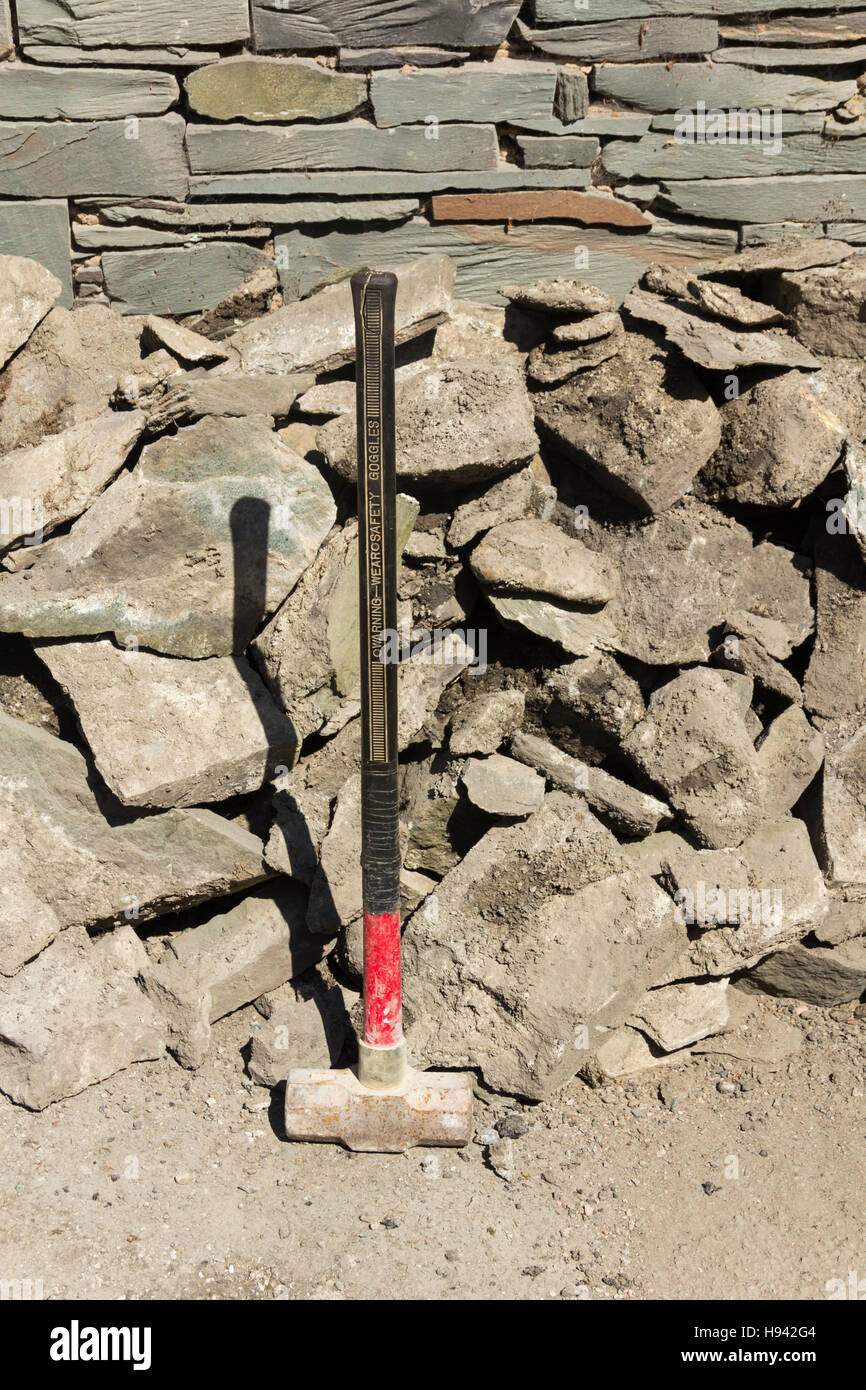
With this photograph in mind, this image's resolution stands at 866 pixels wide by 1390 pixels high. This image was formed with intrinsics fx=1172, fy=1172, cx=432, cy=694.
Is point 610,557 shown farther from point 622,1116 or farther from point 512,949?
point 622,1116

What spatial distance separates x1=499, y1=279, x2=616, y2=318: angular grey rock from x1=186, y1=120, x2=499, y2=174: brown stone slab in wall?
0.75 metres

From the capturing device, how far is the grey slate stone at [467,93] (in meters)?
5.64

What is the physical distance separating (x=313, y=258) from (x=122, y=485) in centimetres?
164

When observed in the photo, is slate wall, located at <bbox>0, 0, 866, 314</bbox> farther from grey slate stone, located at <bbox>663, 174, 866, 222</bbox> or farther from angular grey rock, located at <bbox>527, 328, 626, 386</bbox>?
angular grey rock, located at <bbox>527, 328, 626, 386</bbox>

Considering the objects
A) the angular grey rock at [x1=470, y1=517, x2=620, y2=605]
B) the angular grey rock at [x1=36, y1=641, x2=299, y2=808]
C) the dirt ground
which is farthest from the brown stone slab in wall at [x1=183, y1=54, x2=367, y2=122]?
the dirt ground

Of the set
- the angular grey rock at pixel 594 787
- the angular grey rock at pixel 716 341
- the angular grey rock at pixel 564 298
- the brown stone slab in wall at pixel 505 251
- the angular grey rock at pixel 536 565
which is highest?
the brown stone slab in wall at pixel 505 251

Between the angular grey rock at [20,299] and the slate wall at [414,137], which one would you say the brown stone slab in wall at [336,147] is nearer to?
the slate wall at [414,137]

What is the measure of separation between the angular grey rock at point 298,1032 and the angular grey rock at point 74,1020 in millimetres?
466

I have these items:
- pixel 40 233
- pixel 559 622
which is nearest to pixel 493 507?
pixel 559 622

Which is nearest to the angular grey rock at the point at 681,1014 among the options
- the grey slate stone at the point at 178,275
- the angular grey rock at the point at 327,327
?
the angular grey rock at the point at 327,327

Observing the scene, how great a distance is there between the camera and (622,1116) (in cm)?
501

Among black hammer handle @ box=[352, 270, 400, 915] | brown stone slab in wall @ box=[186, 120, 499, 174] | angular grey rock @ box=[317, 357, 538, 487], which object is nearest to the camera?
black hammer handle @ box=[352, 270, 400, 915]

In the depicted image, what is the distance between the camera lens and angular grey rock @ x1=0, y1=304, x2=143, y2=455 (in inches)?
222

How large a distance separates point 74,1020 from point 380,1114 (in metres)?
1.38
